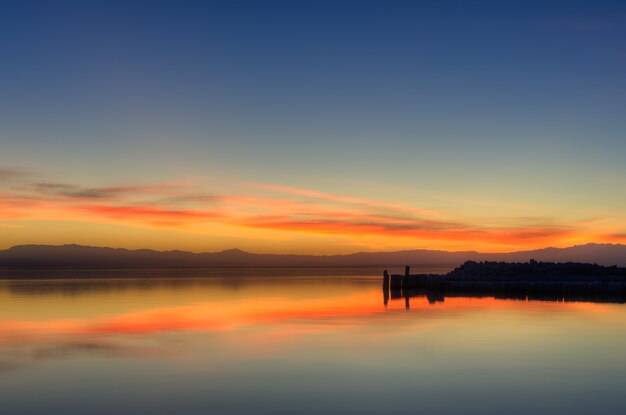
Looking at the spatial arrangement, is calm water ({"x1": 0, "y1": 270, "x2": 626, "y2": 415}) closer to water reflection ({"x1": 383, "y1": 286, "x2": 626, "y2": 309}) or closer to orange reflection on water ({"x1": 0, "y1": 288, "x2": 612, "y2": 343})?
orange reflection on water ({"x1": 0, "y1": 288, "x2": 612, "y2": 343})

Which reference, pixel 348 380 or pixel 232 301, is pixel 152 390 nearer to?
pixel 348 380

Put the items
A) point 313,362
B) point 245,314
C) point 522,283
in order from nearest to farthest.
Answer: point 313,362
point 245,314
point 522,283

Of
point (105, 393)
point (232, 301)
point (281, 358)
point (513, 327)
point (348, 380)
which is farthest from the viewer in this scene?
point (232, 301)

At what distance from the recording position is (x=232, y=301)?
47094 millimetres

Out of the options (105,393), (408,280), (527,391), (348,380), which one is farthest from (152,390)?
(408,280)

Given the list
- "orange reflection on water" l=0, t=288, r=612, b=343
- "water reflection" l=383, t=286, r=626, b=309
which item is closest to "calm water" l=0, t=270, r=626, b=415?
"orange reflection on water" l=0, t=288, r=612, b=343

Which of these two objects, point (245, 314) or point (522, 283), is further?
point (522, 283)

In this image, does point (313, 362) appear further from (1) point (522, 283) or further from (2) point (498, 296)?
(1) point (522, 283)

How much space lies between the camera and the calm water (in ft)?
49.1

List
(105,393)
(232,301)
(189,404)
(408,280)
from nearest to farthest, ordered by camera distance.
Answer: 1. (189,404)
2. (105,393)
3. (232,301)
4. (408,280)

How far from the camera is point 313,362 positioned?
20266mm

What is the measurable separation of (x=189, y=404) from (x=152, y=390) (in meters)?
1.79

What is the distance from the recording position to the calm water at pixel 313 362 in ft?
49.1

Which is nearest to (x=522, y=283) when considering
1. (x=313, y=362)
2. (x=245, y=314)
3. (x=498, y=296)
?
(x=498, y=296)
